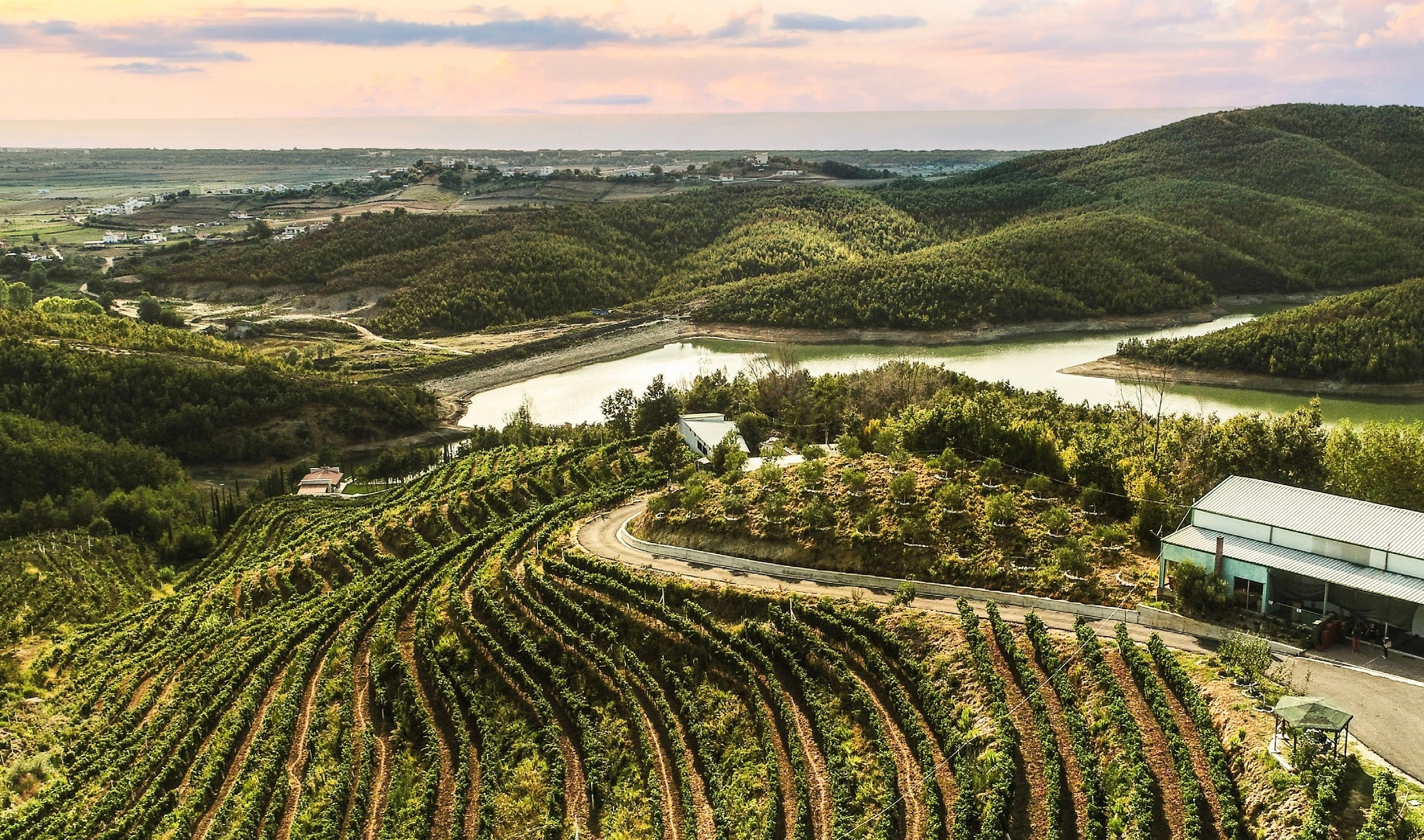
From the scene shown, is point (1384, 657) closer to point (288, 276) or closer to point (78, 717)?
point (78, 717)

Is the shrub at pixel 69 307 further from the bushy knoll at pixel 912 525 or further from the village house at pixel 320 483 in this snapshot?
the bushy knoll at pixel 912 525

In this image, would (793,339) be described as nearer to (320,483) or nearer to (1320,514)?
(320,483)

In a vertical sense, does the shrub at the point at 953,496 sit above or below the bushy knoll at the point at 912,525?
above

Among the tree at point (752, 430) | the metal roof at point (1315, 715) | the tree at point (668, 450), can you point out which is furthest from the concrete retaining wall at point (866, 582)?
the tree at point (752, 430)

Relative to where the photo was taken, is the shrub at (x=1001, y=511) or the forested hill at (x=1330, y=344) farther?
the forested hill at (x=1330, y=344)

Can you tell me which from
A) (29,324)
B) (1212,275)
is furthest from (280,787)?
(1212,275)

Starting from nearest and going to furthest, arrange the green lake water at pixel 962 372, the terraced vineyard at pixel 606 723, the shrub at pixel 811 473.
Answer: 1. the terraced vineyard at pixel 606 723
2. the shrub at pixel 811 473
3. the green lake water at pixel 962 372
